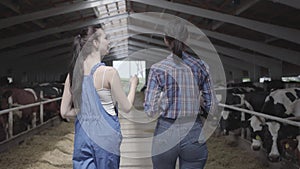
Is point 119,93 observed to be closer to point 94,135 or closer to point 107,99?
point 107,99

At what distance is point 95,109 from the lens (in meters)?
2.18

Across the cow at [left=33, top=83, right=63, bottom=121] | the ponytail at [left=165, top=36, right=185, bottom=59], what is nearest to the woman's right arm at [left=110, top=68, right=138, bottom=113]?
the ponytail at [left=165, top=36, right=185, bottom=59]

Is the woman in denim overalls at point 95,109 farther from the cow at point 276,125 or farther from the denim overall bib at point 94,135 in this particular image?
the cow at point 276,125

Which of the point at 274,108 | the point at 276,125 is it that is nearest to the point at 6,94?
the point at 274,108

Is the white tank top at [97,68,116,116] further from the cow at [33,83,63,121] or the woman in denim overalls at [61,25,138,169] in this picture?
the cow at [33,83,63,121]

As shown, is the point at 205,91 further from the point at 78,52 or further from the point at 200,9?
the point at 200,9

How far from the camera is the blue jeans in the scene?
93.4 inches

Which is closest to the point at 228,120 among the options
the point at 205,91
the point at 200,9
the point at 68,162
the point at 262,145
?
the point at 262,145

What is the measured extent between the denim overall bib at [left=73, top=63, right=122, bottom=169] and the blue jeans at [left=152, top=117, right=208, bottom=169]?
0.98 ft

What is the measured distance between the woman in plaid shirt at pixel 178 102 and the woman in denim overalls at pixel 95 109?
0.22 m

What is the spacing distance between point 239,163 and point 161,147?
3.75 m

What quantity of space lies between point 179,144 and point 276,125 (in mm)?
3576

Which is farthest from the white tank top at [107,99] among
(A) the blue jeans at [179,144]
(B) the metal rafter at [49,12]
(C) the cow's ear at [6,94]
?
(B) the metal rafter at [49,12]

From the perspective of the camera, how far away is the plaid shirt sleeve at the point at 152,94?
7.86 feet
